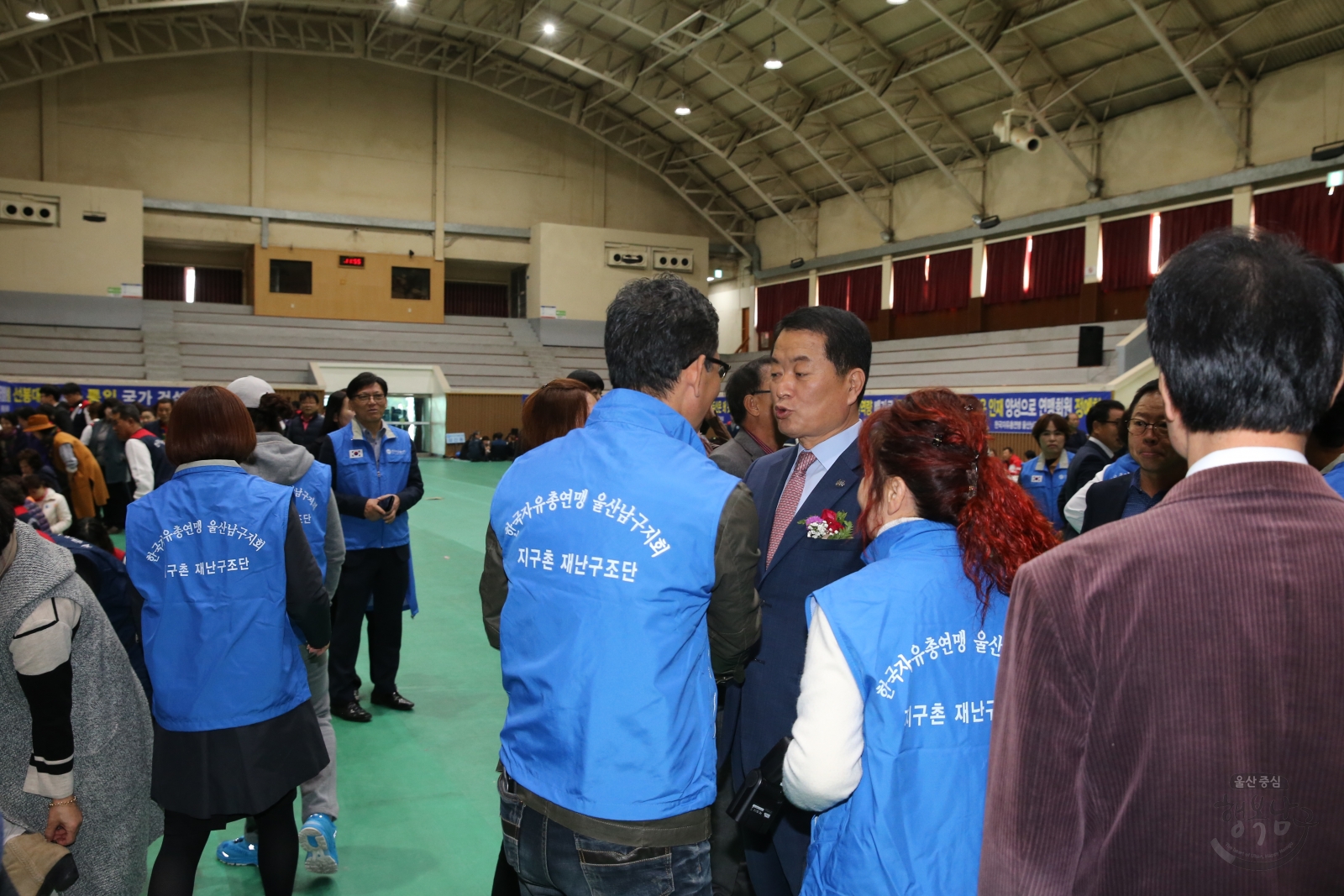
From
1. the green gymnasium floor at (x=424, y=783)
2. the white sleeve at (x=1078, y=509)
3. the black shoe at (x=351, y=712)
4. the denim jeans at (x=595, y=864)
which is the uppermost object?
the white sleeve at (x=1078, y=509)

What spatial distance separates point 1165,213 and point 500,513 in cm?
2097

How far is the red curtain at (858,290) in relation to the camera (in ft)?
85.1

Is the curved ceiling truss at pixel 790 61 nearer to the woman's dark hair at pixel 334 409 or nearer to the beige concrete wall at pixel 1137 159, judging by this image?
the beige concrete wall at pixel 1137 159

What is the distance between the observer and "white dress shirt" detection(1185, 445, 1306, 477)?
95 cm

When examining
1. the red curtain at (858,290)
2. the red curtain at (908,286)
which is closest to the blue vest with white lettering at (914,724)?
the red curtain at (908,286)

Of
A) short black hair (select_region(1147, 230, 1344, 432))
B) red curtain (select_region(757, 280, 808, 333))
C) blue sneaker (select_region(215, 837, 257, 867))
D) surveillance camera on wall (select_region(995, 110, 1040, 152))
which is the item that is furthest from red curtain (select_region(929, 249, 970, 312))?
short black hair (select_region(1147, 230, 1344, 432))

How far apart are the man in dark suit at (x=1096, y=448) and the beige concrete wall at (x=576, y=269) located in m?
23.1

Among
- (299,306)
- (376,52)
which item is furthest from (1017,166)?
(299,306)

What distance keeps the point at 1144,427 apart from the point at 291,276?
2672 centimetres

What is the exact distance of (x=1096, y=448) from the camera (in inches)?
206

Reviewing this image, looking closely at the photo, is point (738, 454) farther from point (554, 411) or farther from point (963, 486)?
point (963, 486)

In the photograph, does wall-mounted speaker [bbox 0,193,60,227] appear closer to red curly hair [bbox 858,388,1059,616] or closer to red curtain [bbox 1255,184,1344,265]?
red curly hair [bbox 858,388,1059,616]

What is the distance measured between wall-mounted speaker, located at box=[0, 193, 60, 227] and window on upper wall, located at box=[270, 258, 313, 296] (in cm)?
534

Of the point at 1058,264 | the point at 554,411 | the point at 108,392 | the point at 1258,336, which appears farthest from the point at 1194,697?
the point at 108,392
